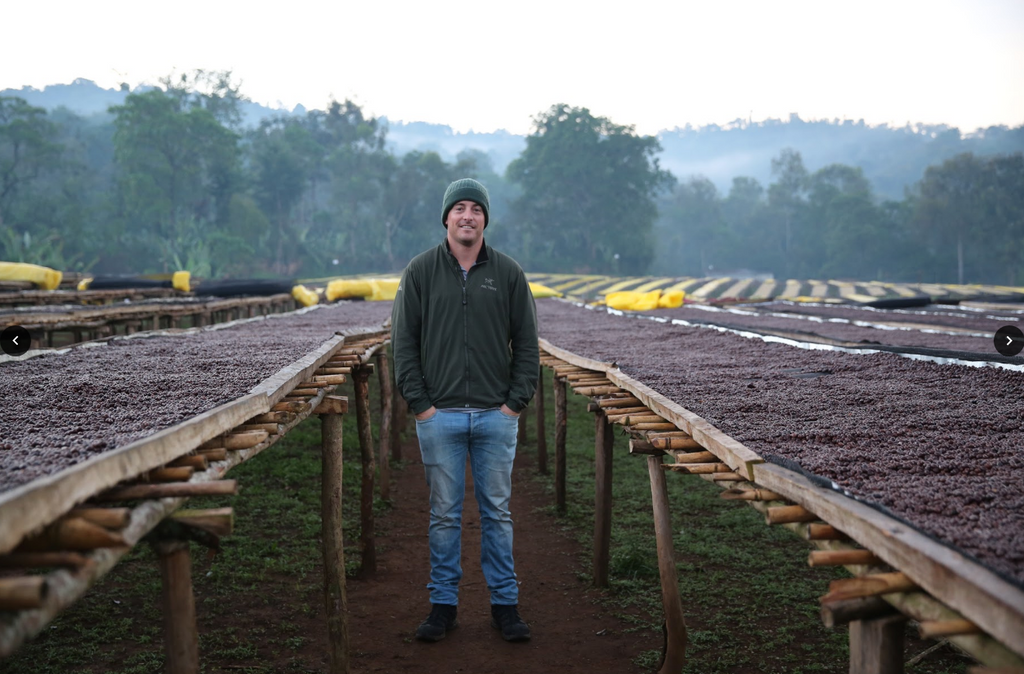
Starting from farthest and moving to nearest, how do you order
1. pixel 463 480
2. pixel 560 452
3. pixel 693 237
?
1. pixel 693 237
2. pixel 560 452
3. pixel 463 480

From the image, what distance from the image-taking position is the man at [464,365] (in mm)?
3443

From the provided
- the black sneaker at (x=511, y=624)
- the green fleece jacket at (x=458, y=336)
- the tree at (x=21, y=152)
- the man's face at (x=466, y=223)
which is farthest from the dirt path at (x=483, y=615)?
the tree at (x=21, y=152)

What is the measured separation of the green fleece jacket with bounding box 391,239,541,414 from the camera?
344 cm

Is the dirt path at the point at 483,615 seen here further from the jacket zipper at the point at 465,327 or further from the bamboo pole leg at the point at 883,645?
the bamboo pole leg at the point at 883,645

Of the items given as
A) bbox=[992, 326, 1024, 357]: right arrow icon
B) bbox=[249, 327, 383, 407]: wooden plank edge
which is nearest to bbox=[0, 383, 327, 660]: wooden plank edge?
bbox=[249, 327, 383, 407]: wooden plank edge

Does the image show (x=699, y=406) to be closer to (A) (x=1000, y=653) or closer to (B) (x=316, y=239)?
(A) (x=1000, y=653)

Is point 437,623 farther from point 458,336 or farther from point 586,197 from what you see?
point 586,197

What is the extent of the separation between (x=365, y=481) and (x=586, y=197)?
39232 millimetres

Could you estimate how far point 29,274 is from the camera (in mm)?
12734

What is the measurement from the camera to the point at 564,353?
6.06 m

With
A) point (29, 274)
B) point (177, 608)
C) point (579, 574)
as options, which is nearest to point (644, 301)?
point (579, 574)

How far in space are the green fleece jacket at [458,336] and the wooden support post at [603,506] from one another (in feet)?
5.07

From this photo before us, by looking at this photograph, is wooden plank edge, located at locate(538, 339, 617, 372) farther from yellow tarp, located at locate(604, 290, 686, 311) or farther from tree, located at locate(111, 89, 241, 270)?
tree, located at locate(111, 89, 241, 270)

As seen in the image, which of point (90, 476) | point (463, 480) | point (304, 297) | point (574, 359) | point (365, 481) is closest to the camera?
point (90, 476)
